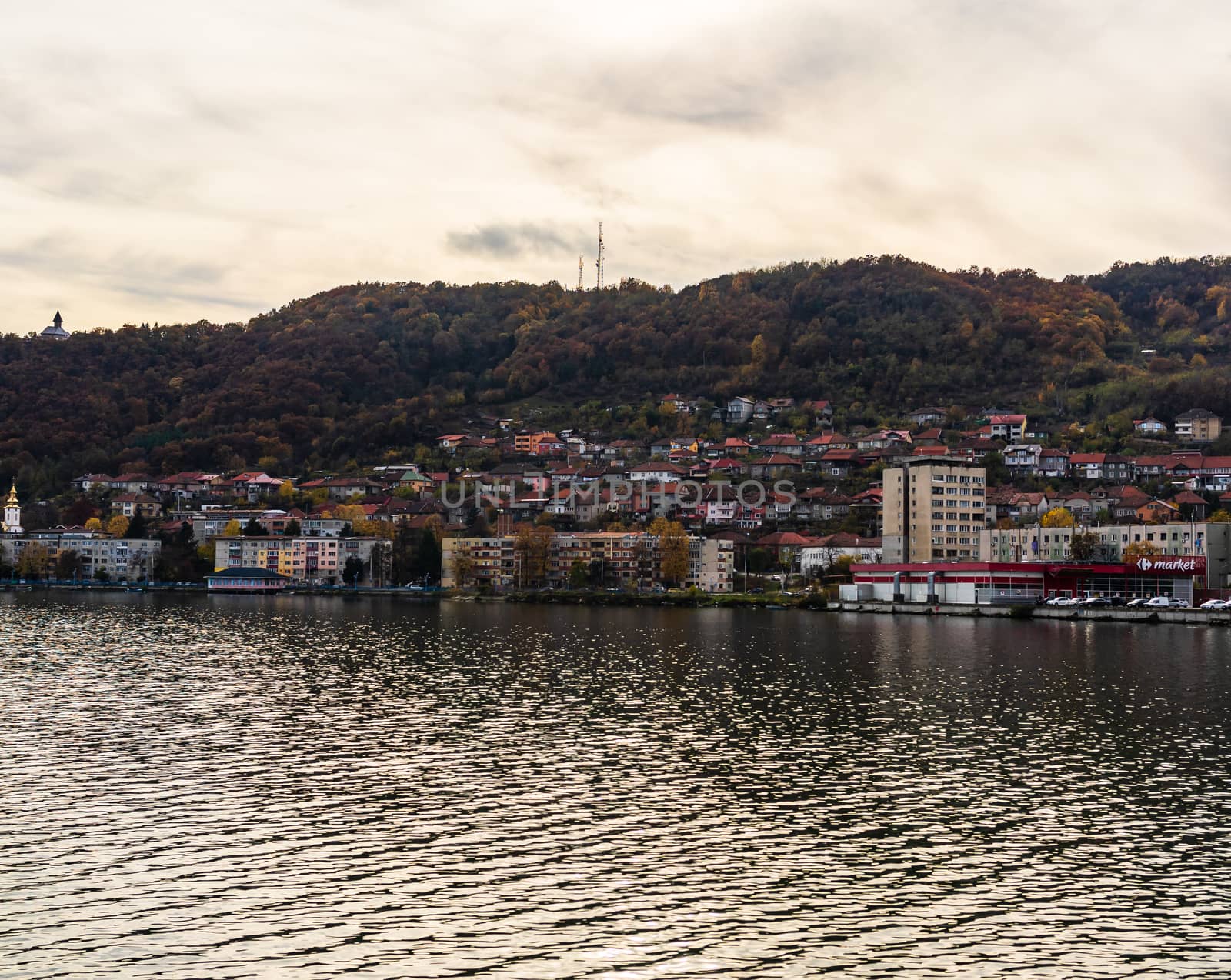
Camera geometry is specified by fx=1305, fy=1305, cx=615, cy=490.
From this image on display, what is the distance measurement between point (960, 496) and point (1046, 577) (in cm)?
1826

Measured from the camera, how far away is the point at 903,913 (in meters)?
19.0

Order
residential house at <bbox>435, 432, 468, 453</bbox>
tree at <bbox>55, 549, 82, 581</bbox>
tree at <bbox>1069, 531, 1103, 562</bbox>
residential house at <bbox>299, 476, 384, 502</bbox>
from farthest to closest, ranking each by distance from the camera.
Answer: residential house at <bbox>435, 432, 468, 453</bbox>, residential house at <bbox>299, 476, 384, 502</bbox>, tree at <bbox>55, 549, 82, 581</bbox>, tree at <bbox>1069, 531, 1103, 562</bbox>

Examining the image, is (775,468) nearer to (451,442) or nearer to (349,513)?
(349,513)

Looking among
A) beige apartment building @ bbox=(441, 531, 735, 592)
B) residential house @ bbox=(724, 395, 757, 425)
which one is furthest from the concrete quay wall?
residential house @ bbox=(724, 395, 757, 425)

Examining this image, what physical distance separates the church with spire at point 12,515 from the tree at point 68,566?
1191 centimetres

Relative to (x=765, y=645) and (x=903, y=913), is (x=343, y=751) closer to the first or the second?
(x=903, y=913)

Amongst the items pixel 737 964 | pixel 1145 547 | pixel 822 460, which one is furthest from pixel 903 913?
pixel 822 460

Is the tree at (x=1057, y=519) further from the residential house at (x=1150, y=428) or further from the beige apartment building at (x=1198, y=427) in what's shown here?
the beige apartment building at (x=1198, y=427)

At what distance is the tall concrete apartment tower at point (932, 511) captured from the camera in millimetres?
110312

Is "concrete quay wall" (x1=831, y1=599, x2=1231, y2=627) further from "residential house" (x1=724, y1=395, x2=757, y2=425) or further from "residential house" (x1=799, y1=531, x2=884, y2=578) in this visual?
"residential house" (x1=724, y1=395, x2=757, y2=425)

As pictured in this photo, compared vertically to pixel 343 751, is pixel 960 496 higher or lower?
higher

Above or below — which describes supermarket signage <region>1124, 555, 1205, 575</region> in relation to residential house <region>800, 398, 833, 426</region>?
below

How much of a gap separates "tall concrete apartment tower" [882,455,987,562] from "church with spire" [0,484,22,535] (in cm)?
10665

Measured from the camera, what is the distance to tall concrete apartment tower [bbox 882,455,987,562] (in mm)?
110312
